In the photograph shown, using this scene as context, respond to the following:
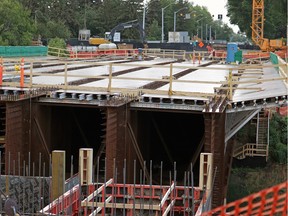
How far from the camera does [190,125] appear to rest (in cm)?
2425

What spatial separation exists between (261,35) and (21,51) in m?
29.3

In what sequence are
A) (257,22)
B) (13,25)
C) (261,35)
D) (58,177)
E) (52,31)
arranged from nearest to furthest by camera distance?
(58,177)
(13,25)
(261,35)
(257,22)
(52,31)

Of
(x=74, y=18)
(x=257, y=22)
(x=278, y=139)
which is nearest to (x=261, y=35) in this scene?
(x=257, y=22)

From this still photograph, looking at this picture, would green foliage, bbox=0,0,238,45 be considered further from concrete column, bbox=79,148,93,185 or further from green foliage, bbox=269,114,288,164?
concrete column, bbox=79,148,93,185

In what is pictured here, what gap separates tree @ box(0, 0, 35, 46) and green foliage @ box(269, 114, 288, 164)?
33.8 metres

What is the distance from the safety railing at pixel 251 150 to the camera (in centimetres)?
3369

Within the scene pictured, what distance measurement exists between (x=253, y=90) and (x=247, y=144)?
11339 millimetres

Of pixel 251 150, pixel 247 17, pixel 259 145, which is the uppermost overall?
pixel 247 17

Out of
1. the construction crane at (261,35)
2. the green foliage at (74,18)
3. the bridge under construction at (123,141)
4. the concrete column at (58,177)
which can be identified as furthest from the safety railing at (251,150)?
the green foliage at (74,18)

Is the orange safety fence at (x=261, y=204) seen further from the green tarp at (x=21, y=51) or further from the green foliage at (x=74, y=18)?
the green foliage at (x=74, y=18)

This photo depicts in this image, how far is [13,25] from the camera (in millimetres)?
67750

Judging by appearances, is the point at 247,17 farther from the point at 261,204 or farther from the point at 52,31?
the point at 261,204

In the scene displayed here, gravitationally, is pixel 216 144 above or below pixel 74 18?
below

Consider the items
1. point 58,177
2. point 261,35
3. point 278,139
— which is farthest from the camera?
point 261,35
